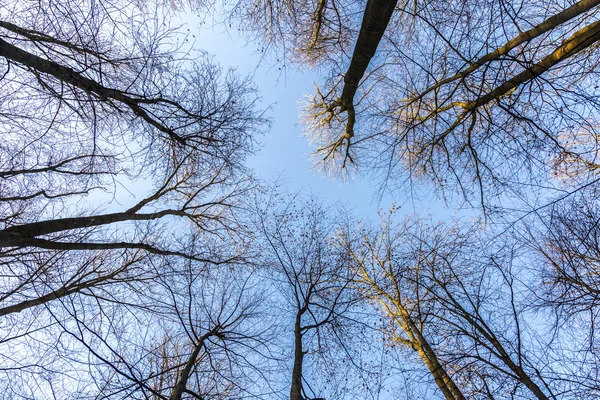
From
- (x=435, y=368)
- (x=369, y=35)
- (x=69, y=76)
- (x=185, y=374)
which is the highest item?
(x=369, y=35)

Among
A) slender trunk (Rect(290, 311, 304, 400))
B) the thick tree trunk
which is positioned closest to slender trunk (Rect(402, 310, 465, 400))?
slender trunk (Rect(290, 311, 304, 400))

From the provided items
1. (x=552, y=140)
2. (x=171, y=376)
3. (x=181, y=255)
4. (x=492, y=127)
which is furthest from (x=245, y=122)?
(x=171, y=376)

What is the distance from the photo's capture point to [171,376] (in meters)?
5.28

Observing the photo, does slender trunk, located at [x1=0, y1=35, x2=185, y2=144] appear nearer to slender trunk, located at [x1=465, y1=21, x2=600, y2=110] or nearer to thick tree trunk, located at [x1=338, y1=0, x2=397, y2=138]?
thick tree trunk, located at [x1=338, y1=0, x2=397, y2=138]

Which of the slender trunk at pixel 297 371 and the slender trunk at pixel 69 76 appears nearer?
the slender trunk at pixel 69 76

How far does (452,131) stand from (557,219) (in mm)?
1985

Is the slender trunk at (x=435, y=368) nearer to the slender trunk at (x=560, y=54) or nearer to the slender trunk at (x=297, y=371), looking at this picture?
the slender trunk at (x=297, y=371)

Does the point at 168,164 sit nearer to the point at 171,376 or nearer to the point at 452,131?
the point at 171,376

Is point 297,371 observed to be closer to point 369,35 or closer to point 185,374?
point 185,374

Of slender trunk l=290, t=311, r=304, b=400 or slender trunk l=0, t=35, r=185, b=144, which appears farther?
slender trunk l=290, t=311, r=304, b=400

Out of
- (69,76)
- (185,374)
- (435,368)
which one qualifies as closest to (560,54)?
(435,368)

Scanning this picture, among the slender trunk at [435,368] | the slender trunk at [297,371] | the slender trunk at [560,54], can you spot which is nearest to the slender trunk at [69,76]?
the slender trunk at [297,371]

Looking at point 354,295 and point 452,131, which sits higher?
point 452,131

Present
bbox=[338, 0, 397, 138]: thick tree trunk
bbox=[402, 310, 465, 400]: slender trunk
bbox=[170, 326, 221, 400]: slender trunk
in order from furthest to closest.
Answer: bbox=[402, 310, 465, 400]: slender trunk
bbox=[338, 0, 397, 138]: thick tree trunk
bbox=[170, 326, 221, 400]: slender trunk
